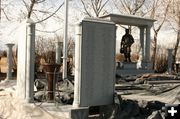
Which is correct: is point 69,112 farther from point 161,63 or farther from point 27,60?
point 161,63

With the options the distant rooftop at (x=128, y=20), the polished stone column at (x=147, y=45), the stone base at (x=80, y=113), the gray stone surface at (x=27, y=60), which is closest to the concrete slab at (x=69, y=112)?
the stone base at (x=80, y=113)

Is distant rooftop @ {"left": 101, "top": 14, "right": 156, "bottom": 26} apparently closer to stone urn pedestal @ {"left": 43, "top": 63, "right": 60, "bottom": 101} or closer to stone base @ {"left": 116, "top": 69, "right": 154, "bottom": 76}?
stone base @ {"left": 116, "top": 69, "right": 154, "bottom": 76}

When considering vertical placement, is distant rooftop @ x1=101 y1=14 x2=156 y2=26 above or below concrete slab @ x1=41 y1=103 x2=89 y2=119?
above

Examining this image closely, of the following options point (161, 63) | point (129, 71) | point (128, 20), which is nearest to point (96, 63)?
point (129, 71)

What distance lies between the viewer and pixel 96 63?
810cm

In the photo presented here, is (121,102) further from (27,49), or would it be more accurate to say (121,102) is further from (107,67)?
(27,49)

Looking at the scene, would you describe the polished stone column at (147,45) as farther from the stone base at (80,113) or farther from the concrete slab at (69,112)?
the stone base at (80,113)

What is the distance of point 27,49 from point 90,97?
88.7 inches

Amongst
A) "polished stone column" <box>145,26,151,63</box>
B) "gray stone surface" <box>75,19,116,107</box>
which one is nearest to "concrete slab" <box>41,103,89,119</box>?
"gray stone surface" <box>75,19,116,107</box>

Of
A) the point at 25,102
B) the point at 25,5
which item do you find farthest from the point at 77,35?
the point at 25,5

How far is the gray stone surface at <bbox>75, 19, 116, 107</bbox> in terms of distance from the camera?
7871 millimetres

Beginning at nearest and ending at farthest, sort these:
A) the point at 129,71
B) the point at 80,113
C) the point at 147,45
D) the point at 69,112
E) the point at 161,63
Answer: the point at 69,112
the point at 80,113
the point at 129,71
the point at 147,45
the point at 161,63

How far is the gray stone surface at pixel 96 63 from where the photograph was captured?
7.87 m

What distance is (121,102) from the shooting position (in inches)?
324
